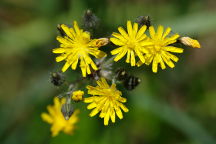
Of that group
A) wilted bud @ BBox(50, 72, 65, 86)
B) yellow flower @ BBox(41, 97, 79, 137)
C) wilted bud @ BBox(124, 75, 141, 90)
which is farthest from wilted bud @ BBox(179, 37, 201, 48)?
yellow flower @ BBox(41, 97, 79, 137)

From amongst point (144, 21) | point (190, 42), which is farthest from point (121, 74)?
point (190, 42)

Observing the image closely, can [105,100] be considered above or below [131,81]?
below

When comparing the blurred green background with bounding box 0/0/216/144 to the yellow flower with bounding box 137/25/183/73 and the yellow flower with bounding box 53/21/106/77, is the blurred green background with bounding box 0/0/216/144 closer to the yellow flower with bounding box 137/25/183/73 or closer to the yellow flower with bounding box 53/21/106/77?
the yellow flower with bounding box 53/21/106/77

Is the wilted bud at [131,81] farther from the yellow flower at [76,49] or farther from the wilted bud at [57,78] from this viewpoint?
the wilted bud at [57,78]

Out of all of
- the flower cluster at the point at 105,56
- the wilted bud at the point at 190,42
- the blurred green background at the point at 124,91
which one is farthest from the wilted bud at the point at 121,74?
the blurred green background at the point at 124,91

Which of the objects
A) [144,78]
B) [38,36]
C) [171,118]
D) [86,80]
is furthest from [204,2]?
[86,80]

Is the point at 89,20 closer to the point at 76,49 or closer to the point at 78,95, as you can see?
the point at 76,49
